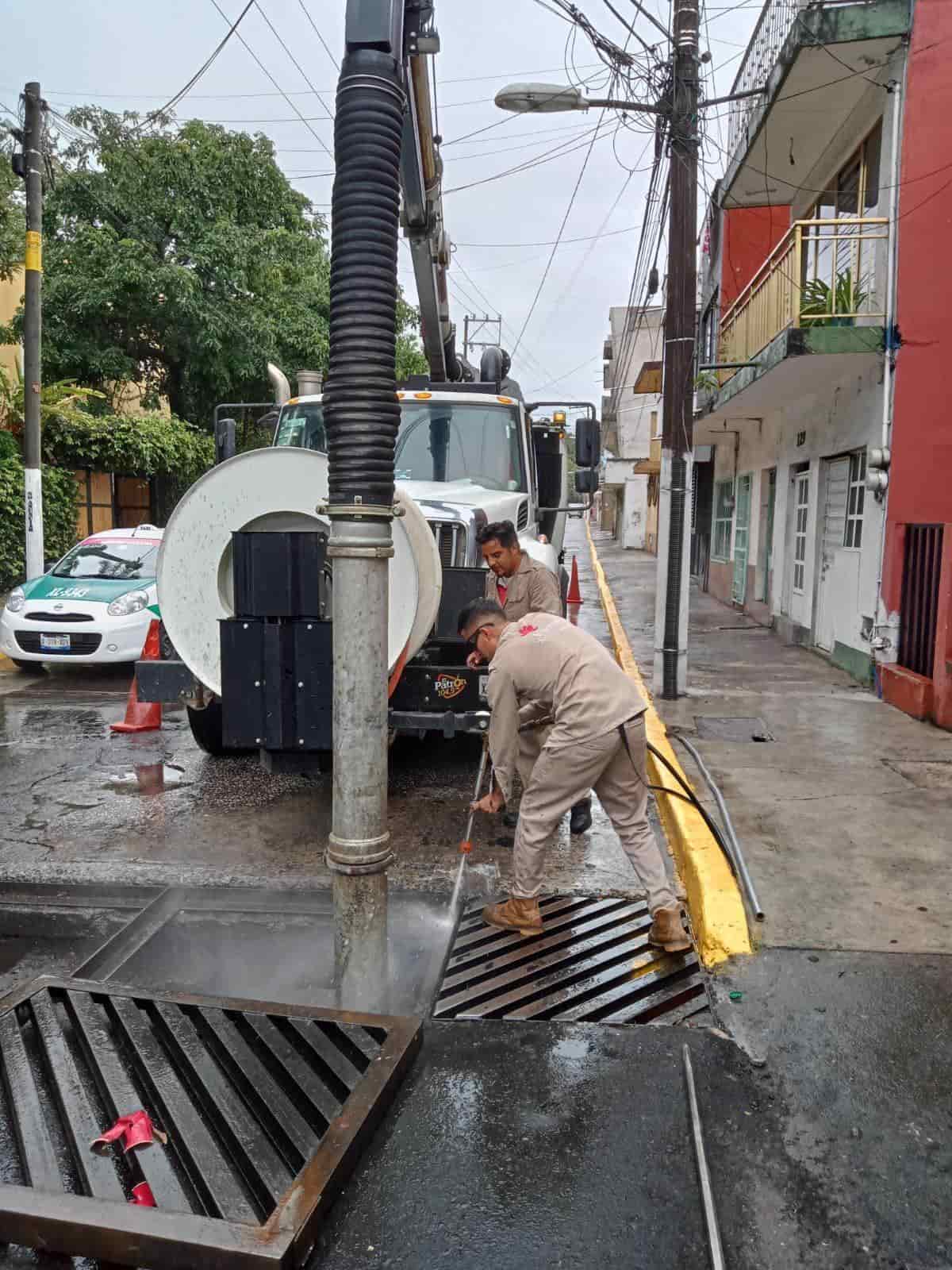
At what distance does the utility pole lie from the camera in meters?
8.23

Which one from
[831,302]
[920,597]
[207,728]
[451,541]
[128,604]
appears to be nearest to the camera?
[451,541]

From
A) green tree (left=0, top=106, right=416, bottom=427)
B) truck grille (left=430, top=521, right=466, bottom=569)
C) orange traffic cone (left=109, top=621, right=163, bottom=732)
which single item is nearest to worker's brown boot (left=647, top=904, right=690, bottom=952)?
truck grille (left=430, top=521, right=466, bottom=569)

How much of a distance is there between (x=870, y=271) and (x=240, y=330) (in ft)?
41.8

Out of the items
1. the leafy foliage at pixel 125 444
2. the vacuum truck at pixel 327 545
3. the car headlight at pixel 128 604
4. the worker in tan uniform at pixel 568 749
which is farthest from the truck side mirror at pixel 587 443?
the leafy foliage at pixel 125 444

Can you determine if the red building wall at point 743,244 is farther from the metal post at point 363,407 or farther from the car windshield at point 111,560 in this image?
the metal post at point 363,407

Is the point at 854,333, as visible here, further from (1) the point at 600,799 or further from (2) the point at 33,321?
(2) the point at 33,321

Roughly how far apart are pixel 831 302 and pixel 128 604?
750 centimetres

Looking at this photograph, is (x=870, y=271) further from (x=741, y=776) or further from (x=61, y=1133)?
(x=61, y=1133)

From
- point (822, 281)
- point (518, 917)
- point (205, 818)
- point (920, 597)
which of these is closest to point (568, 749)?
point (518, 917)

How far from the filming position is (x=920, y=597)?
7875 millimetres

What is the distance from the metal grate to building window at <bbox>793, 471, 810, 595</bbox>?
375 cm

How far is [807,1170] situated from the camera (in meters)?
2.66

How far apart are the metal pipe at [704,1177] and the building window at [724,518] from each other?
15.6 m

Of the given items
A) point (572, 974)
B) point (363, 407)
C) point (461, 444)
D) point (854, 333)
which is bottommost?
point (572, 974)
